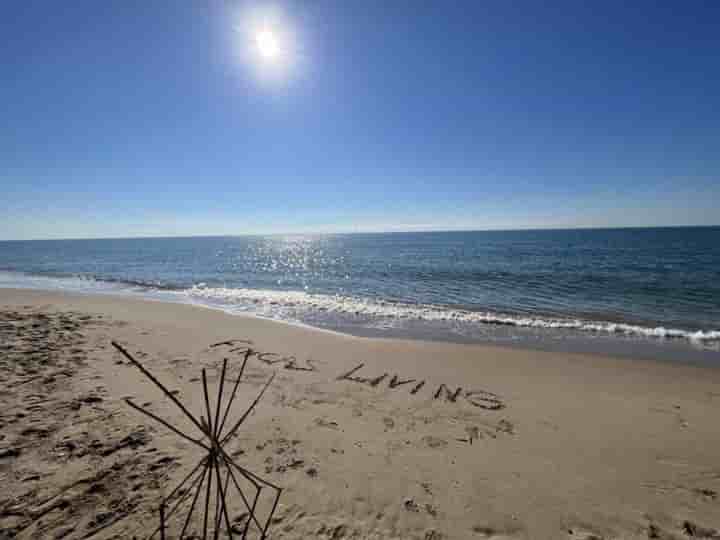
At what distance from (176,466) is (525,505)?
442 cm

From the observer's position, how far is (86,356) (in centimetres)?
800

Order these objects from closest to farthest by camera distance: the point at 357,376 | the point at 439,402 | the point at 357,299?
1. the point at 439,402
2. the point at 357,376
3. the point at 357,299

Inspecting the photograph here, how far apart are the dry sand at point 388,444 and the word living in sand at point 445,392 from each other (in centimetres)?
5

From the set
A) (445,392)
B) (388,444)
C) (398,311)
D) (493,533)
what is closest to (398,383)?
(445,392)

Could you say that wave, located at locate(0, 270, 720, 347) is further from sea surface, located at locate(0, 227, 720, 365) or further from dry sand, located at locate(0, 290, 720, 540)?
dry sand, located at locate(0, 290, 720, 540)

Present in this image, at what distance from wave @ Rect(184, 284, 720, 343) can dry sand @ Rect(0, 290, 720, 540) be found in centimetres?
383

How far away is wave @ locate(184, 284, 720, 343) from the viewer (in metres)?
12.0

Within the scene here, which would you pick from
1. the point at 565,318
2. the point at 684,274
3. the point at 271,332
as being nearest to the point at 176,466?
the point at 271,332

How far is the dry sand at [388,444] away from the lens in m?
3.58

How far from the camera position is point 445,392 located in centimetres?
692

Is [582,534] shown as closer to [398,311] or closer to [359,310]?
[398,311]

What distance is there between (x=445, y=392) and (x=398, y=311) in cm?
912

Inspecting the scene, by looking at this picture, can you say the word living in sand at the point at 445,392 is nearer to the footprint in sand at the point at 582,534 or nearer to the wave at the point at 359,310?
the footprint in sand at the point at 582,534

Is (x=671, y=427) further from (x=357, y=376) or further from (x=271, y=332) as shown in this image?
(x=271, y=332)
